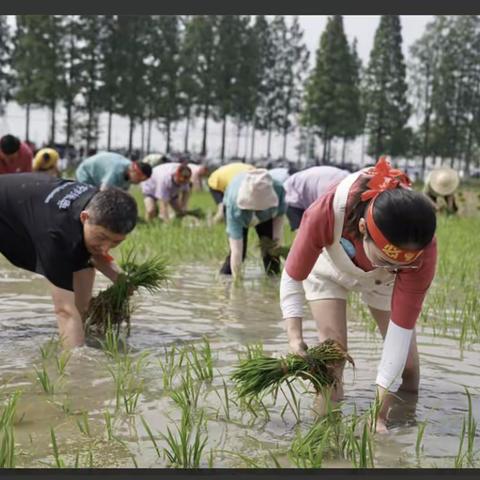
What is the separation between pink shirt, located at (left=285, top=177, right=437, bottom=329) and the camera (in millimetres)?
2844

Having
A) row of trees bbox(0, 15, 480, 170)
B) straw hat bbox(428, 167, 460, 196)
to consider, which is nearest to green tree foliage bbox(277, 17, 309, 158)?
row of trees bbox(0, 15, 480, 170)

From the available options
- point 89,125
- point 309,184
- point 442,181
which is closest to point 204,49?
point 89,125

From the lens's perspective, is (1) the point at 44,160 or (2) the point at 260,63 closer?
(1) the point at 44,160

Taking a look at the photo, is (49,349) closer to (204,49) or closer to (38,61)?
(38,61)

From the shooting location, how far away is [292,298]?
3051mm

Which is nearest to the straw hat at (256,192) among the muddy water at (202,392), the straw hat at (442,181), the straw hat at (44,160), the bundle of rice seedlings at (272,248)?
the bundle of rice seedlings at (272,248)

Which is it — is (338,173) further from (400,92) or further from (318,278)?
(400,92)

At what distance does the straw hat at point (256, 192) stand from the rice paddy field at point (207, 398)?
0.79 metres

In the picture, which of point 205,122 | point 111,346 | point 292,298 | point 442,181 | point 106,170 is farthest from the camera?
point 205,122

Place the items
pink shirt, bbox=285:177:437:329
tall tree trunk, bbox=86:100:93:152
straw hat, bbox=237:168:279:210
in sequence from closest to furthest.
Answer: pink shirt, bbox=285:177:437:329
straw hat, bbox=237:168:279:210
tall tree trunk, bbox=86:100:93:152

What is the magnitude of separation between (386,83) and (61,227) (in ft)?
116

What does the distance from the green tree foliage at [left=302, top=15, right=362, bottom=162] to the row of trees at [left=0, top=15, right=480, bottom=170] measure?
5cm

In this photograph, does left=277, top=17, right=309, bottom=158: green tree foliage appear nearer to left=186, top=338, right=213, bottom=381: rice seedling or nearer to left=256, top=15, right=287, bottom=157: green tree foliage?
left=256, top=15, right=287, bottom=157: green tree foliage

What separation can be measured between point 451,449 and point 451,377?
1.10m
